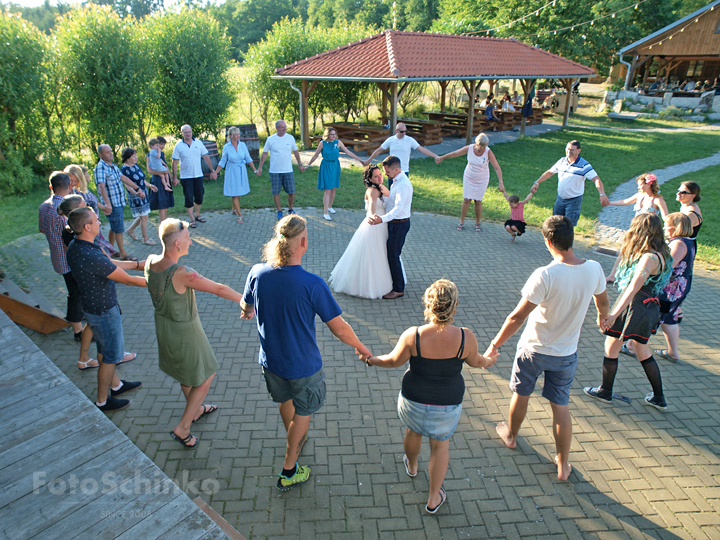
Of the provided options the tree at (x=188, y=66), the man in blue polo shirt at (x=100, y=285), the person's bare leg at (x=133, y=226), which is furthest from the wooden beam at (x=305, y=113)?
the man in blue polo shirt at (x=100, y=285)

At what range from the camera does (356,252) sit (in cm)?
631

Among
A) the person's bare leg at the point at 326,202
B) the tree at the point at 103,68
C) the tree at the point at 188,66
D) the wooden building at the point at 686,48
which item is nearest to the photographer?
the person's bare leg at the point at 326,202

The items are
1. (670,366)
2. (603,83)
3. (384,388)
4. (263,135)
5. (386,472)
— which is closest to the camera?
(386,472)

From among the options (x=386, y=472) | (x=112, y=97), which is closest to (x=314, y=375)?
(x=386, y=472)

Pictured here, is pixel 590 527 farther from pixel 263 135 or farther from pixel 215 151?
pixel 263 135

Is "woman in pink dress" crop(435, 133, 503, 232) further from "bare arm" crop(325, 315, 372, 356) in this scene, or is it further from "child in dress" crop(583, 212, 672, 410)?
"bare arm" crop(325, 315, 372, 356)

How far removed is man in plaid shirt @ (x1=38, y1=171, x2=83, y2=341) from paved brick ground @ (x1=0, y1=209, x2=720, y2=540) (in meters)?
0.50

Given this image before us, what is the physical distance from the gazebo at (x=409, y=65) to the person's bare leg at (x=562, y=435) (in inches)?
490

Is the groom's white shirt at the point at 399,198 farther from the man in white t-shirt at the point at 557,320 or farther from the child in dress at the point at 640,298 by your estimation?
the man in white t-shirt at the point at 557,320

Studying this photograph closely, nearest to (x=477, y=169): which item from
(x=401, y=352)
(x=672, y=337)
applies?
(x=672, y=337)

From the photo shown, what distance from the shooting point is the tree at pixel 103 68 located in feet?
38.6

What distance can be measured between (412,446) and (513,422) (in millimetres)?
960

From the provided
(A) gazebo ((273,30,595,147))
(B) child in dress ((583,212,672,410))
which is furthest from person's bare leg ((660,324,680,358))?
(A) gazebo ((273,30,595,147))

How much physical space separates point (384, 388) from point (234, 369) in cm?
155
